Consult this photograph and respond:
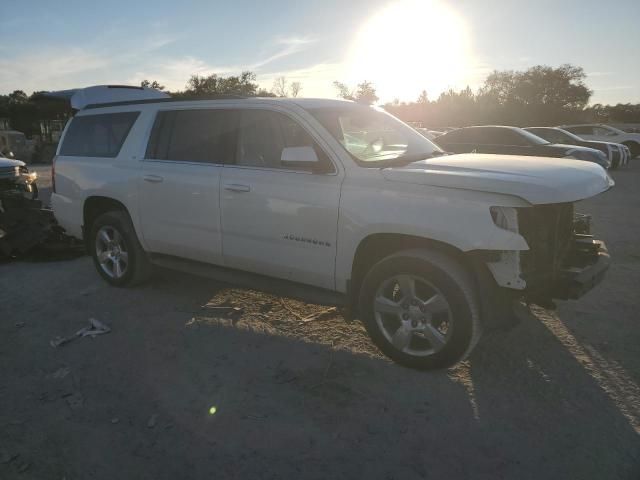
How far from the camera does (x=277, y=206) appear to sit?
12.2ft

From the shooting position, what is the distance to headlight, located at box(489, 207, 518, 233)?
288cm

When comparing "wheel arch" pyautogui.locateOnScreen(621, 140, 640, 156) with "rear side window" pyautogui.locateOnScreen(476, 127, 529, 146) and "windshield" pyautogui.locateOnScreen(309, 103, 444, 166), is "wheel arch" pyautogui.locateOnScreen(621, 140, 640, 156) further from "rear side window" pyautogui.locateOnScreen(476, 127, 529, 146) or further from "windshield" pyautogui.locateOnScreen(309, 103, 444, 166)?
"windshield" pyautogui.locateOnScreen(309, 103, 444, 166)

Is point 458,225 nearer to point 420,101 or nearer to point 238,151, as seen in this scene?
point 238,151

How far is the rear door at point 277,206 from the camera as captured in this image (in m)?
3.53

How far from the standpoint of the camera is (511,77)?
59719mm

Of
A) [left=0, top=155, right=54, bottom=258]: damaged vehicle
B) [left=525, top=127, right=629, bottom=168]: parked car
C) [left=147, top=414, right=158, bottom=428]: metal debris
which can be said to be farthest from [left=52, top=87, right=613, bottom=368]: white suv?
[left=525, top=127, right=629, bottom=168]: parked car

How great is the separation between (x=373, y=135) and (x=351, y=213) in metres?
1.11

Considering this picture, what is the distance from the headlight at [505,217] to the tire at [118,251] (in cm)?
360

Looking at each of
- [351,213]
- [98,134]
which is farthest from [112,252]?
[351,213]

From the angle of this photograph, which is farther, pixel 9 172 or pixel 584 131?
pixel 584 131

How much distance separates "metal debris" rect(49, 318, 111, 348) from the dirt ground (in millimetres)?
82

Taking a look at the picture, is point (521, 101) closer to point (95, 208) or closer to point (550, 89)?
point (550, 89)

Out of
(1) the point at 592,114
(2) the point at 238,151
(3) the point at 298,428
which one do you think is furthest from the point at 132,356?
(1) the point at 592,114

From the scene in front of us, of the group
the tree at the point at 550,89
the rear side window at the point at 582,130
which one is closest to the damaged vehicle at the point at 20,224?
the rear side window at the point at 582,130
